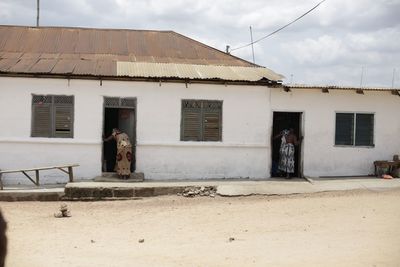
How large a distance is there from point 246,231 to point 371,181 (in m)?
6.44

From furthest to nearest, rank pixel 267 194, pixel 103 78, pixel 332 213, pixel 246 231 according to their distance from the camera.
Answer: pixel 103 78, pixel 267 194, pixel 332 213, pixel 246 231

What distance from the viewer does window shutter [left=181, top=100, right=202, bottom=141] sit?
14367 mm

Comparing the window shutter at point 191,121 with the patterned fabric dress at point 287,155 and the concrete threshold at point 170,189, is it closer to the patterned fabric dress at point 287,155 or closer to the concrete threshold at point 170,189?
the concrete threshold at point 170,189

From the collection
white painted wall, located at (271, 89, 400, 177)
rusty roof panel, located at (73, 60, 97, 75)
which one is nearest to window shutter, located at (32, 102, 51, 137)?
rusty roof panel, located at (73, 60, 97, 75)

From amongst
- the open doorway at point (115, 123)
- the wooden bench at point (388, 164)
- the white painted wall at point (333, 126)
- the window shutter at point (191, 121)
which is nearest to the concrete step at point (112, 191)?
the open doorway at point (115, 123)

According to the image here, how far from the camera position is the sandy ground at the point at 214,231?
272 inches

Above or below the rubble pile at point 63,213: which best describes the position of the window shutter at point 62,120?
above

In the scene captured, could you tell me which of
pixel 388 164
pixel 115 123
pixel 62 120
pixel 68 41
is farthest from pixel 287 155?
pixel 68 41

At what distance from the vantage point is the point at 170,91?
46.8 ft

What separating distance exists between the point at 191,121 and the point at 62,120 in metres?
3.57

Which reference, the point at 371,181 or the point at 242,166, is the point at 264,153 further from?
the point at 371,181

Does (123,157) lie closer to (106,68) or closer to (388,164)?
(106,68)

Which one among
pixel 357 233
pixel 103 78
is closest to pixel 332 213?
pixel 357 233

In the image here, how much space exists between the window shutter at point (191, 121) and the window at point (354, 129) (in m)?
4.16
